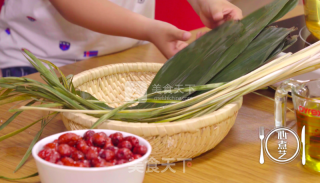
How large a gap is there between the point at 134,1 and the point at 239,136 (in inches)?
33.1

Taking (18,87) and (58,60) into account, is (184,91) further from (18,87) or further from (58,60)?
(58,60)

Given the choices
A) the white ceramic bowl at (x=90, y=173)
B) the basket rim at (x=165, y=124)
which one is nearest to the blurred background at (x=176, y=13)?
the basket rim at (x=165, y=124)

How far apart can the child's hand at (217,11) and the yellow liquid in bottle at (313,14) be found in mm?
165

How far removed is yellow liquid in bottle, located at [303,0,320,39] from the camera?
30.7 inches

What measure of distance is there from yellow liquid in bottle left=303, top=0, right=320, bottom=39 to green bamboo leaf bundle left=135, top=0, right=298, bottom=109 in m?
0.12

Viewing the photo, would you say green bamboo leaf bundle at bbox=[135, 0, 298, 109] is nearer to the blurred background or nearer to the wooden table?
the wooden table

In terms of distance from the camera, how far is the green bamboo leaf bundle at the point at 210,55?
2.15ft

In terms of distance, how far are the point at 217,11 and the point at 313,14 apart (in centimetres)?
23

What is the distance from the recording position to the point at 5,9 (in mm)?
1131

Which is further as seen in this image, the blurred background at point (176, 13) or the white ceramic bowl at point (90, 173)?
the blurred background at point (176, 13)

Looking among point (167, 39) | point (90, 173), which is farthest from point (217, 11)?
point (90, 173)

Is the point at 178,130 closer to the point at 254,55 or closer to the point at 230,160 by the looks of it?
the point at 230,160

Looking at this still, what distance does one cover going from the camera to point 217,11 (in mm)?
838

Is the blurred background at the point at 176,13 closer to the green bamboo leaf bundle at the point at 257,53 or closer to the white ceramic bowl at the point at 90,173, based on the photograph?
the green bamboo leaf bundle at the point at 257,53
